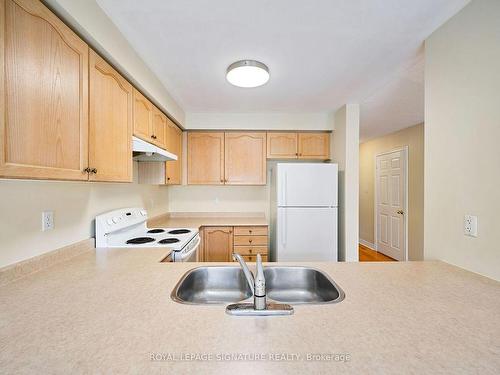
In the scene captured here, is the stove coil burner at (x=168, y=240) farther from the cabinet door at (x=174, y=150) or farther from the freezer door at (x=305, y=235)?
the freezer door at (x=305, y=235)

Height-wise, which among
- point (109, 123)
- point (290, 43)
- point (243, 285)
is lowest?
point (243, 285)

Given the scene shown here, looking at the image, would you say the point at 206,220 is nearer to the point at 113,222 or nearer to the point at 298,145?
the point at 113,222

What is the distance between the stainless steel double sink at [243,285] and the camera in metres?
1.24

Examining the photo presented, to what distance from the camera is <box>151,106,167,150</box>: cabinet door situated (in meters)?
2.14

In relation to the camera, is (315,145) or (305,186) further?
(315,145)

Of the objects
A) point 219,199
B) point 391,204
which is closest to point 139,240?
point 219,199

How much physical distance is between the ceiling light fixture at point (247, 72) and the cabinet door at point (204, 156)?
4.31ft

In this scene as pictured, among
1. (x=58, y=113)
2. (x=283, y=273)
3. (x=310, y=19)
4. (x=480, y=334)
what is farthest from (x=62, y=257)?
(x=310, y=19)

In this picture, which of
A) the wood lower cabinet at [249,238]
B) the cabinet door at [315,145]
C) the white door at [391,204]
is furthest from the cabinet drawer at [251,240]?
the white door at [391,204]

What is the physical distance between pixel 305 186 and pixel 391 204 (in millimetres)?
2493

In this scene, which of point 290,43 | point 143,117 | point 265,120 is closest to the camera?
point 290,43

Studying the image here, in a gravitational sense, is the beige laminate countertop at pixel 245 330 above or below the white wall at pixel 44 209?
below

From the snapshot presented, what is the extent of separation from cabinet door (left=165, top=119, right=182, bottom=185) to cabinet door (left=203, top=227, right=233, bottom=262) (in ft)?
2.51

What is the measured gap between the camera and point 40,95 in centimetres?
90
